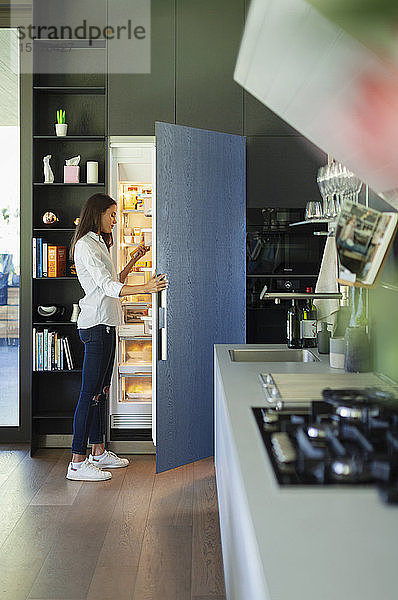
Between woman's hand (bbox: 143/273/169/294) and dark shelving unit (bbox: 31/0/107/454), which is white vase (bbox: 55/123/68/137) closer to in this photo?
dark shelving unit (bbox: 31/0/107/454)

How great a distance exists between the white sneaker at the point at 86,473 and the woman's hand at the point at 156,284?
3.69 feet

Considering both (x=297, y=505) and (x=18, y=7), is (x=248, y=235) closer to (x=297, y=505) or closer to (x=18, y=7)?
(x=18, y=7)

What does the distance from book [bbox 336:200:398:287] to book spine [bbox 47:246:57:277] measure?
2.98 m

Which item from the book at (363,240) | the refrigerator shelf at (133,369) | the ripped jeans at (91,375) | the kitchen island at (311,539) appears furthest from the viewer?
the refrigerator shelf at (133,369)

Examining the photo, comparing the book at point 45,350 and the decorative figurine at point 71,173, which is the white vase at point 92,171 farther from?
the book at point 45,350

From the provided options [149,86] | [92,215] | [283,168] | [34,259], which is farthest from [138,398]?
[149,86]

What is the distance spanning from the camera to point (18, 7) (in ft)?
15.7

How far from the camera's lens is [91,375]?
411 centimetres

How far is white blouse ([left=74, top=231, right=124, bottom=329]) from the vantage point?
404 centimetres

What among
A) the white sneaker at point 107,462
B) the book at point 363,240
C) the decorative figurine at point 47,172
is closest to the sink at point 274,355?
the book at point 363,240

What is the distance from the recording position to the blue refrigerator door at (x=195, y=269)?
13.6 ft

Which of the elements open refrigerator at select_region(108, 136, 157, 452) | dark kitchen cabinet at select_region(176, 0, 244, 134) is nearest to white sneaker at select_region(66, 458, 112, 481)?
open refrigerator at select_region(108, 136, 157, 452)

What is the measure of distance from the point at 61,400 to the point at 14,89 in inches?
90.2

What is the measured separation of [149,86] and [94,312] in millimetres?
1715
